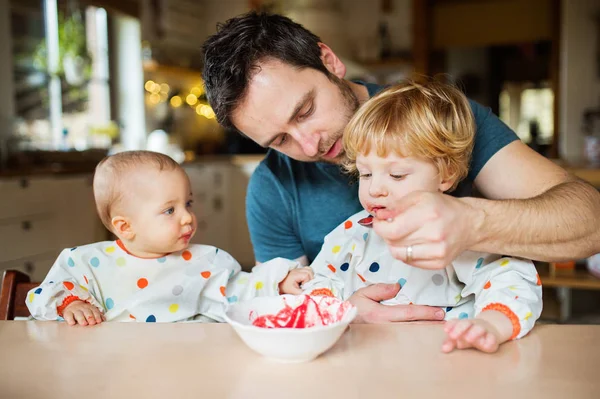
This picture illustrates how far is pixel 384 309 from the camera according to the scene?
1.18 meters

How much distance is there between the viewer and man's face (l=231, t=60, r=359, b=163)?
1.41 meters

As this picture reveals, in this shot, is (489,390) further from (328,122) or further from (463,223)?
(328,122)

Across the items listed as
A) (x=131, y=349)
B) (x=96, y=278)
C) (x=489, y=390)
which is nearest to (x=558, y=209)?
(x=489, y=390)

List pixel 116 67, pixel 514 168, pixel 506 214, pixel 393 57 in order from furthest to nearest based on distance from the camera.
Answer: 1. pixel 393 57
2. pixel 116 67
3. pixel 514 168
4. pixel 506 214

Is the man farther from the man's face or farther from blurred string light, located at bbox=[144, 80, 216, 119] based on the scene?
blurred string light, located at bbox=[144, 80, 216, 119]

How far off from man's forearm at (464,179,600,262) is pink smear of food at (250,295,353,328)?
26cm

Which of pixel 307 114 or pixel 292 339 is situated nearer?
pixel 292 339

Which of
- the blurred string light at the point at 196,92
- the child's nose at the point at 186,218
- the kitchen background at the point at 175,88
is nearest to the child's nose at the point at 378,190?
the child's nose at the point at 186,218

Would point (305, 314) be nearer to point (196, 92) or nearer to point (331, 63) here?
point (331, 63)

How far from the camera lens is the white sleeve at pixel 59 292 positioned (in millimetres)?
1121

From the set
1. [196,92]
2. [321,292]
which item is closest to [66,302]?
[321,292]

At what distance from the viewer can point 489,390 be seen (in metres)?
0.69

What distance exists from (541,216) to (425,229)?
1.06 ft

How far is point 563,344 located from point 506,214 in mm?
224
